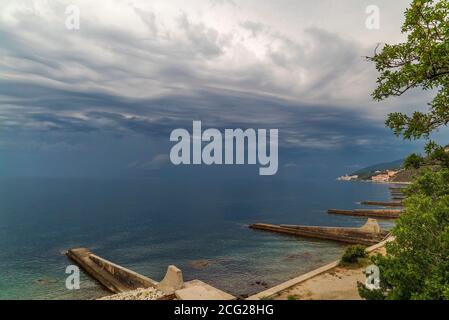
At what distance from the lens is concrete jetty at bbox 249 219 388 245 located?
6038cm

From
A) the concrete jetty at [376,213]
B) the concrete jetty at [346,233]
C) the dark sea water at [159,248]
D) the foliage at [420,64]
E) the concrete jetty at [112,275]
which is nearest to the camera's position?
the foliage at [420,64]

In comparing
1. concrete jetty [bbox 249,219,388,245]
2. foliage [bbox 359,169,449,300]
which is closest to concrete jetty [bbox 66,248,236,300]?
foliage [bbox 359,169,449,300]

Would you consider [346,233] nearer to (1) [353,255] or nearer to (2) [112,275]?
(1) [353,255]

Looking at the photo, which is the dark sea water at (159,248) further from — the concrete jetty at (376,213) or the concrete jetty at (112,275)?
the concrete jetty at (376,213)

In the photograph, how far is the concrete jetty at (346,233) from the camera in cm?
6038

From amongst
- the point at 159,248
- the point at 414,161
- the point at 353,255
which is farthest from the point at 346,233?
the point at 414,161

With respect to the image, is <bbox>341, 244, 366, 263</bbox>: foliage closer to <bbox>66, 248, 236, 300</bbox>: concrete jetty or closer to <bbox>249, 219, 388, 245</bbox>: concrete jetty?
<bbox>66, 248, 236, 300</bbox>: concrete jetty

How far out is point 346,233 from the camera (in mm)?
64688

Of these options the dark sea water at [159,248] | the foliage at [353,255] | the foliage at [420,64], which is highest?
the foliage at [420,64]

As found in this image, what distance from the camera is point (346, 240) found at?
6162 centimetres

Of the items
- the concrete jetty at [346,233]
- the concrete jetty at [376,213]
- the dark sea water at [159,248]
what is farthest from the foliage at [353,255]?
the concrete jetty at [376,213]
